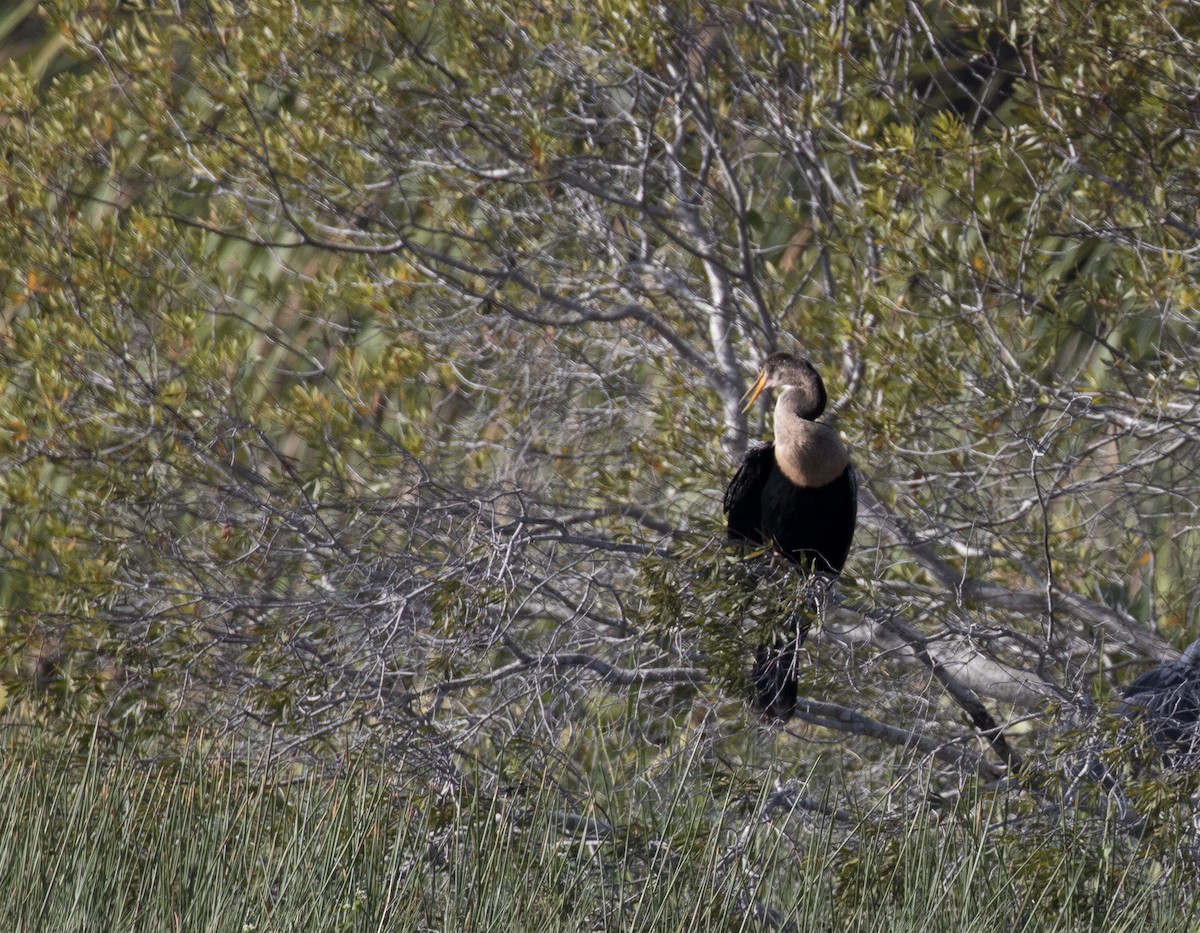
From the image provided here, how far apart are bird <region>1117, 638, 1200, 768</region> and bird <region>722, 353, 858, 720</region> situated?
2.70 feet

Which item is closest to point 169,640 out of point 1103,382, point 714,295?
point 714,295

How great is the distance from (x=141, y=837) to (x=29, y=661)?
Result: 1.73 metres

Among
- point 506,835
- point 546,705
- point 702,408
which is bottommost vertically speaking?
point 506,835

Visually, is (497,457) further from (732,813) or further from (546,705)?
→ (732,813)

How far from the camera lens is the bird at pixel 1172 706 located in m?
3.41

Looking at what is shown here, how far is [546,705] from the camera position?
4.14 meters

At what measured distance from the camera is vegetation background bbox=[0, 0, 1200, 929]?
3471mm

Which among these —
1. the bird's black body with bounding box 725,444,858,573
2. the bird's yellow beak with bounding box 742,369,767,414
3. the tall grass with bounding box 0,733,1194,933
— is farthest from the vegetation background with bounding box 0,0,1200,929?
the bird's yellow beak with bounding box 742,369,767,414

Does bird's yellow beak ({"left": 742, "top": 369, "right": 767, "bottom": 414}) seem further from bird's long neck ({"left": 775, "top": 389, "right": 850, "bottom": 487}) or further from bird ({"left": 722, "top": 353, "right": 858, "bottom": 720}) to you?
bird's long neck ({"left": 775, "top": 389, "right": 850, "bottom": 487})

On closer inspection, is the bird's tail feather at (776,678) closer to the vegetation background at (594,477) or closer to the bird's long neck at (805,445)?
the vegetation background at (594,477)

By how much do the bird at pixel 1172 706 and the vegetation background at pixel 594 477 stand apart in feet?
0.33

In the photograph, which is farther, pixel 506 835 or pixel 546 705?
pixel 546 705

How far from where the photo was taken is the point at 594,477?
5137 millimetres

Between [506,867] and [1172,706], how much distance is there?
1.55 m
